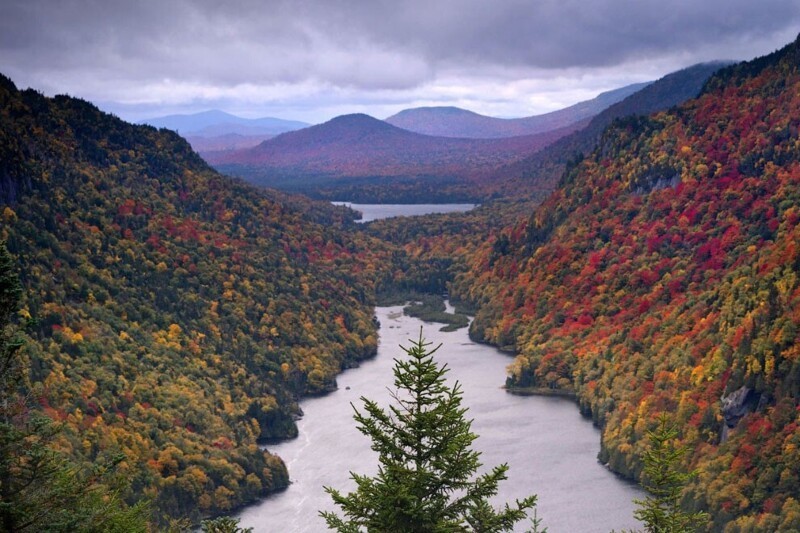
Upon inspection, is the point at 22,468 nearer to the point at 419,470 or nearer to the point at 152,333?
the point at 419,470

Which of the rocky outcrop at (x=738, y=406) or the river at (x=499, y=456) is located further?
the rocky outcrop at (x=738, y=406)

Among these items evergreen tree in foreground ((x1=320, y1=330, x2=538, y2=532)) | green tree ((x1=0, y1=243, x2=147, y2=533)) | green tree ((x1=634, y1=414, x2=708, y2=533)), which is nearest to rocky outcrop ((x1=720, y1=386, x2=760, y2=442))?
green tree ((x1=634, y1=414, x2=708, y2=533))

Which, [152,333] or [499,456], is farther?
[152,333]

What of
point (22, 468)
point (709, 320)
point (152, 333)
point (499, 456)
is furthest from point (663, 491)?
point (152, 333)

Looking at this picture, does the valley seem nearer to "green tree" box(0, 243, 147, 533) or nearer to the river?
the river

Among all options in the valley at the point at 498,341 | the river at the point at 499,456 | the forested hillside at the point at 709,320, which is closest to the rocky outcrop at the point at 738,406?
the forested hillside at the point at 709,320

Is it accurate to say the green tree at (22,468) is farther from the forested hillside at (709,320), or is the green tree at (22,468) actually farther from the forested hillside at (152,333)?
the forested hillside at (709,320)
